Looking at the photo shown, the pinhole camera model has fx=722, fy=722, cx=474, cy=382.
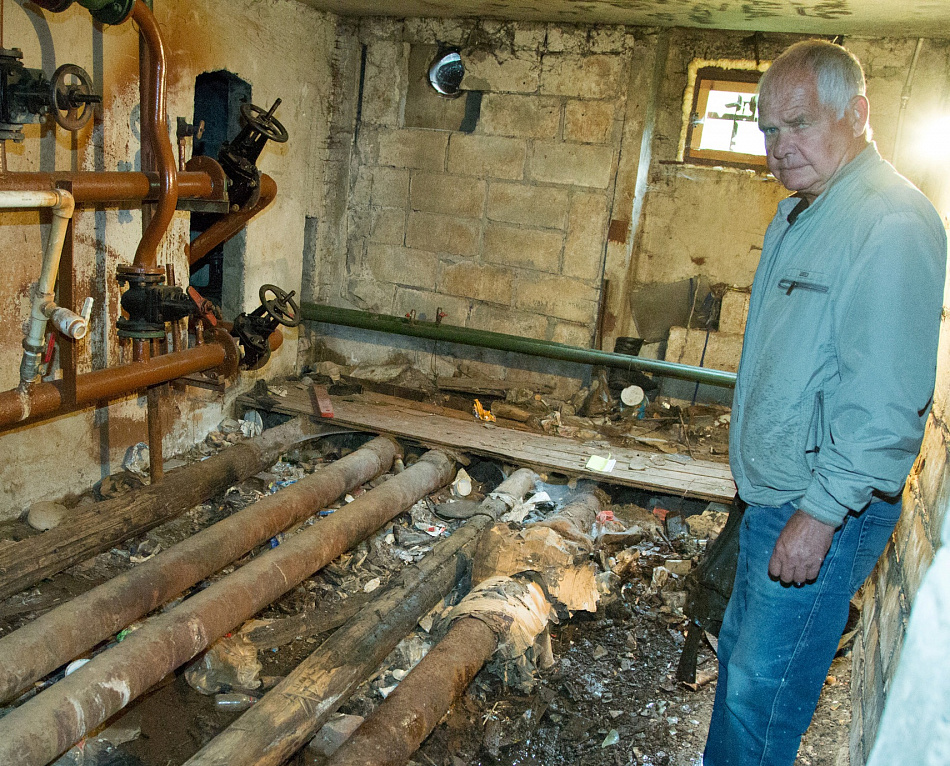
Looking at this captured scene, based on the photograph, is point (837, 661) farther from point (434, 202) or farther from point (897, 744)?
point (434, 202)

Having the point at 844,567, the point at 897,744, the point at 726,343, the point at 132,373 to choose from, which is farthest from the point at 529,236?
the point at 897,744

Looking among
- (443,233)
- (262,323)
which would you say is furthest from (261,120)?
(443,233)

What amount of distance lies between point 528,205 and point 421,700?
4.04 meters

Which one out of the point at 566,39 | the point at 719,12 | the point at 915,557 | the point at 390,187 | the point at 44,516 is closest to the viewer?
the point at 915,557

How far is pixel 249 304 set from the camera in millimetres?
5277

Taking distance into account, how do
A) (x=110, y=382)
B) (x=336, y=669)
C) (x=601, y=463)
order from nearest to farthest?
1. (x=336, y=669)
2. (x=110, y=382)
3. (x=601, y=463)

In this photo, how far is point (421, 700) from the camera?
242 cm

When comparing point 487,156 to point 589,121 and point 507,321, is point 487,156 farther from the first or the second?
point 507,321

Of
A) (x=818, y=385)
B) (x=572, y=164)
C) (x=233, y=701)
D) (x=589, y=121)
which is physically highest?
(x=589, y=121)

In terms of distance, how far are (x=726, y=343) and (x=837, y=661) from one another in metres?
2.94

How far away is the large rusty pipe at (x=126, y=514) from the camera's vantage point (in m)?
3.06

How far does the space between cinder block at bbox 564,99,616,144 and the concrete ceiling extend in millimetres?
558

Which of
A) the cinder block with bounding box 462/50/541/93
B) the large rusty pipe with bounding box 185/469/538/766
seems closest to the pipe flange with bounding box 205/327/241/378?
the large rusty pipe with bounding box 185/469/538/766

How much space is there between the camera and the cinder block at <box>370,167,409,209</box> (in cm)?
591
